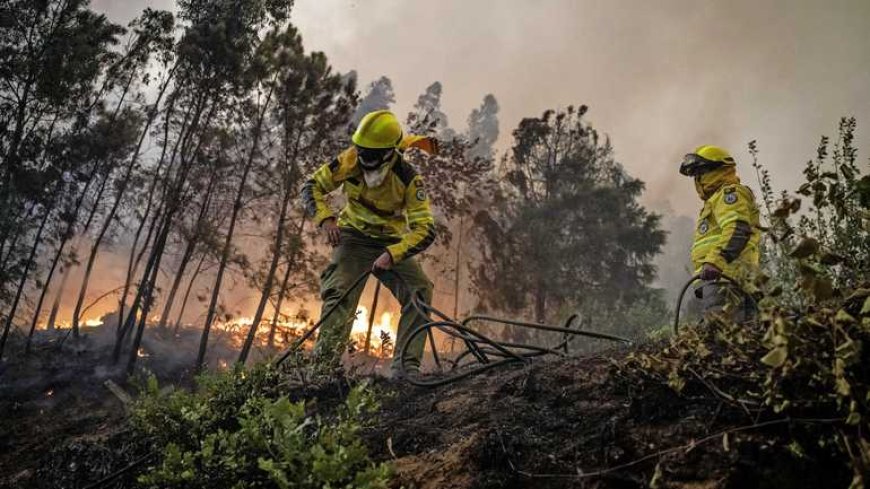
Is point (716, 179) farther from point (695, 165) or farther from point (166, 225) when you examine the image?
point (166, 225)

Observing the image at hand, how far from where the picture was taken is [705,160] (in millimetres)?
4941

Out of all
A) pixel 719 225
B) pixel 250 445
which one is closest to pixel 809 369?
pixel 250 445

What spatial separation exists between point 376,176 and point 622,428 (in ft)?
10.4

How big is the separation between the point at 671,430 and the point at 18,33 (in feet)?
50.9

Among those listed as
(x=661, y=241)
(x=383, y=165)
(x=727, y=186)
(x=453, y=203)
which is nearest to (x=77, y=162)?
(x=453, y=203)

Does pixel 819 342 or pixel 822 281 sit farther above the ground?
pixel 822 281

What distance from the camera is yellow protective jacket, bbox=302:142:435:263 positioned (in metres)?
4.50

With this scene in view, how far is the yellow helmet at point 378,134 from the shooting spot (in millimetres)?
4180

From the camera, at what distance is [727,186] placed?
4.66 metres

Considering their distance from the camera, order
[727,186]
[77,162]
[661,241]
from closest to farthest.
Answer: [727,186] → [77,162] → [661,241]

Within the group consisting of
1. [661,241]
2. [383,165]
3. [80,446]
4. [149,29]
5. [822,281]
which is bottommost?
[80,446]

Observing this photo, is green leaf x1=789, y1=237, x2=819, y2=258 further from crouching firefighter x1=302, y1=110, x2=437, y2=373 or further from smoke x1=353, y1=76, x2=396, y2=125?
smoke x1=353, y1=76, x2=396, y2=125

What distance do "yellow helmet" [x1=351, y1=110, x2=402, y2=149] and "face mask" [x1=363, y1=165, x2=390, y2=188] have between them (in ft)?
0.77

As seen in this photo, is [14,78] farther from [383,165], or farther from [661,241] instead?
[661,241]
